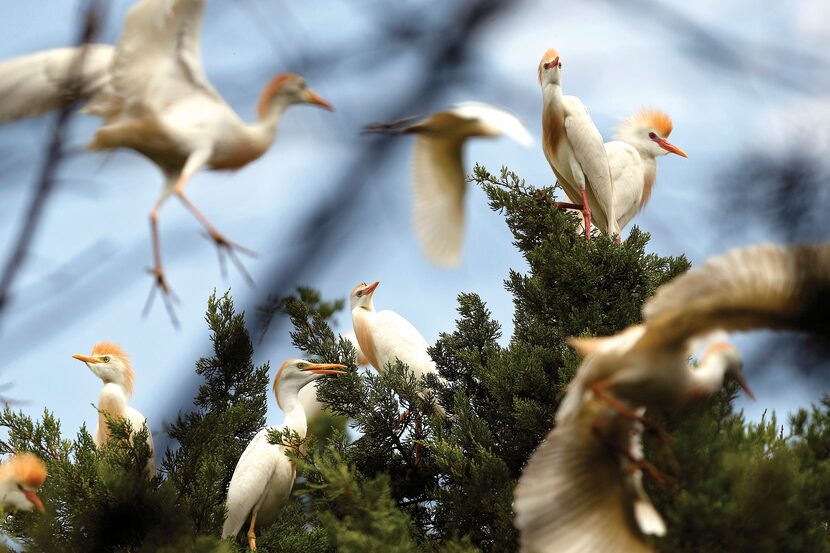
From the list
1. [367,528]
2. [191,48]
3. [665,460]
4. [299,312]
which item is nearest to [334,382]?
[299,312]

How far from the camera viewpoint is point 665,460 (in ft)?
9.98

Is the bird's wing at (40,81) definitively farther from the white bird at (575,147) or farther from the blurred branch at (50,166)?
the white bird at (575,147)

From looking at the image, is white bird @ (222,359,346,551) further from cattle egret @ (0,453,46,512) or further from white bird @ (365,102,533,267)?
white bird @ (365,102,533,267)

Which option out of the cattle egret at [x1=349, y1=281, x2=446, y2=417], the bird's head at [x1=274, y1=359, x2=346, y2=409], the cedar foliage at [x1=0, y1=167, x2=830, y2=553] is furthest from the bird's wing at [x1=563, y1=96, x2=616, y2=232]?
the bird's head at [x1=274, y1=359, x2=346, y2=409]

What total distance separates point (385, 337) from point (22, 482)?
2971mm

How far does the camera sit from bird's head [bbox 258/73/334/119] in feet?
6.36

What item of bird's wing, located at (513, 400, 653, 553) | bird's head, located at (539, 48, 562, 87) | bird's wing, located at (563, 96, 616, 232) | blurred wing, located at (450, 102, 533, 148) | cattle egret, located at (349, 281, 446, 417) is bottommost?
bird's wing, located at (513, 400, 653, 553)

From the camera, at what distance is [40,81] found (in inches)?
64.2

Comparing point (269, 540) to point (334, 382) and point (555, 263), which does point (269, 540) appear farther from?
point (555, 263)

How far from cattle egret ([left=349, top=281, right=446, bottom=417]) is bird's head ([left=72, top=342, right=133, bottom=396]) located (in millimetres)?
1576

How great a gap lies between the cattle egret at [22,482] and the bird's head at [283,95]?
288 cm

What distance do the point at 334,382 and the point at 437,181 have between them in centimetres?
196

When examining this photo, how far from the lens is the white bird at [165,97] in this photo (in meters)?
1.74

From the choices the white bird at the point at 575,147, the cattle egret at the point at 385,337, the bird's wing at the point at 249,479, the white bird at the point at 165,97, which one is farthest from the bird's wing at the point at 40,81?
the cattle egret at the point at 385,337
